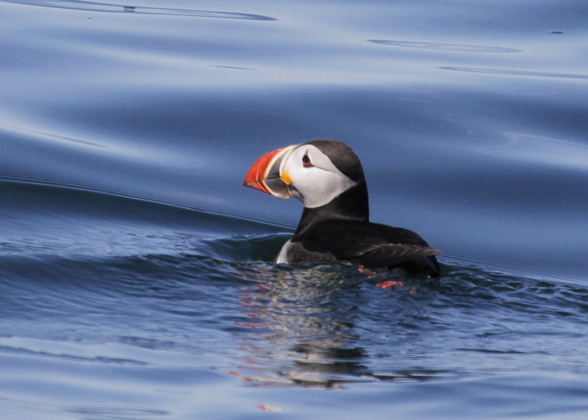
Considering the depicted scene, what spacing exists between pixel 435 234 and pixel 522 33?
6.61 m

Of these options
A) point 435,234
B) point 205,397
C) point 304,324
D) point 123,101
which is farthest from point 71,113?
point 205,397

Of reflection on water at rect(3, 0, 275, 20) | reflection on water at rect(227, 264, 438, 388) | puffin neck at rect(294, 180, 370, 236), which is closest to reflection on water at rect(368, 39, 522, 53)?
reflection on water at rect(3, 0, 275, 20)

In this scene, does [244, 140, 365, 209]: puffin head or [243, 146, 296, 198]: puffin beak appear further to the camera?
[243, 146, 296, 198]: puffin beak

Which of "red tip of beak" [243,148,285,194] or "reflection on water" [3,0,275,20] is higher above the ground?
"reflection on water" [3,0,275,20]

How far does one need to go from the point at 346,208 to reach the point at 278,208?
157 cm

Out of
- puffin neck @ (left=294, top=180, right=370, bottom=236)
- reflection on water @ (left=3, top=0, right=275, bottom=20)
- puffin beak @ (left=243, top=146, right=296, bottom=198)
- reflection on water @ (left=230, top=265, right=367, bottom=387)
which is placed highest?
reflection on water @ (left=3, top=0, right=275, bottom=20)

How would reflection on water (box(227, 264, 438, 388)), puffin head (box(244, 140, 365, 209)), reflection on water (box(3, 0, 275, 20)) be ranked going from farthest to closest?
reflection on water (box(3, 0, 275, 20))
puffin head (box(244, 140, 365, 209))
reflection on water (box(227, 264, 438, 388))

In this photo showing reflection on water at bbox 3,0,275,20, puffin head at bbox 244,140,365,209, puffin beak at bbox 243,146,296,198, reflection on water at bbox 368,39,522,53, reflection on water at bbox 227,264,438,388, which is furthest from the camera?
reflection on water at bbox 3,0,275,20

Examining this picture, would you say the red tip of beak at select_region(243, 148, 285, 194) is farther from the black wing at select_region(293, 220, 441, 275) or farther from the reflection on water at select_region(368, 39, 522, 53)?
the reflection on water at select_region(368, 39, 522, 53)

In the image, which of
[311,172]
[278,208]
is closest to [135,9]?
[278,208]

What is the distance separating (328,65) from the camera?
423 inches

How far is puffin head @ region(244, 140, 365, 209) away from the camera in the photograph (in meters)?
5.77

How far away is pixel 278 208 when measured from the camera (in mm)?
7410

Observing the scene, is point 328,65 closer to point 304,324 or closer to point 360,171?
point 360,171
